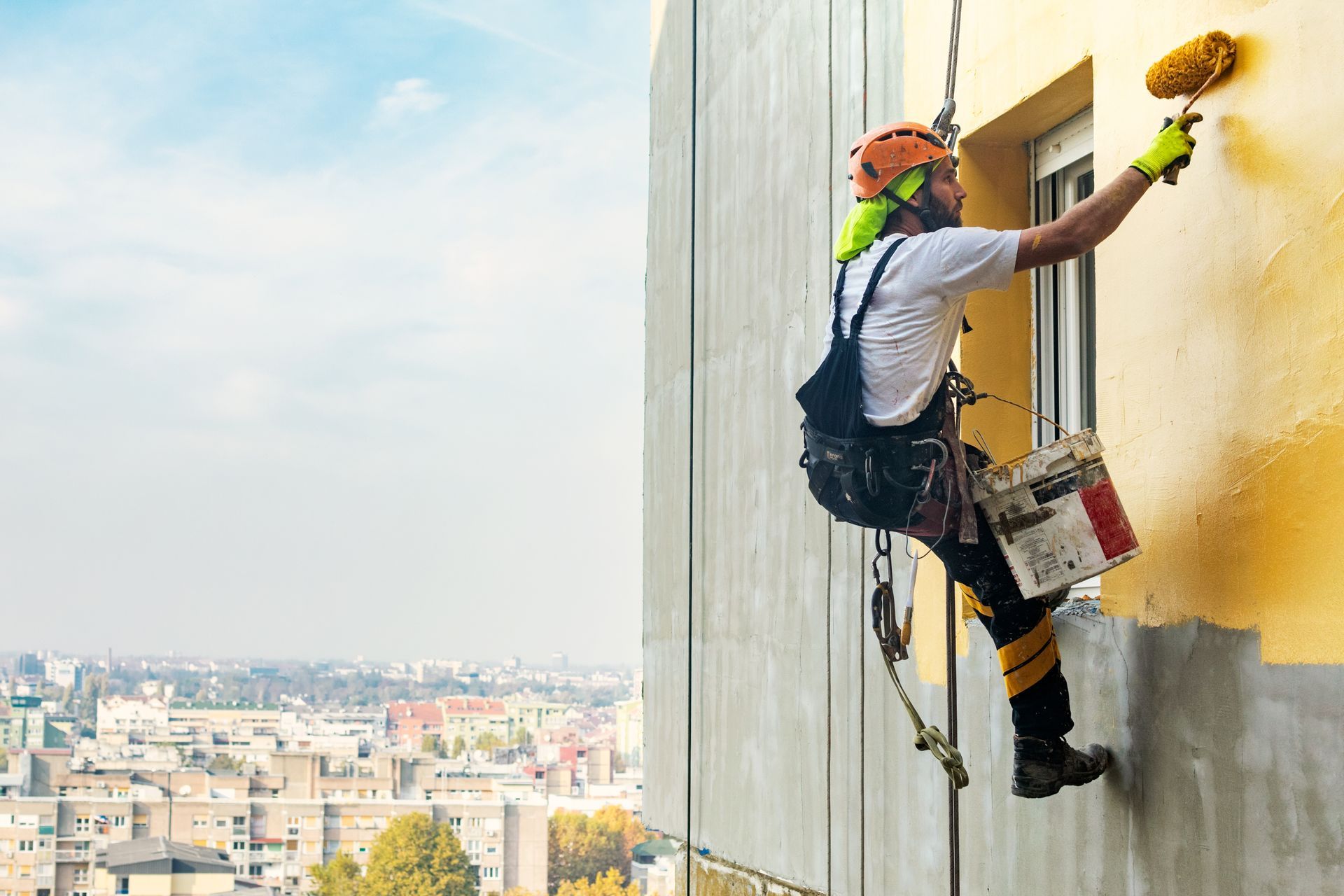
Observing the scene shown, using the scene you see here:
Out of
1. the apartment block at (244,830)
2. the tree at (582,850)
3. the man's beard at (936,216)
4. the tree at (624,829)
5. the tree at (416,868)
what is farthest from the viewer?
the tree at (624,829)

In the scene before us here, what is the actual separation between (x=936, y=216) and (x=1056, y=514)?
83 centimetres

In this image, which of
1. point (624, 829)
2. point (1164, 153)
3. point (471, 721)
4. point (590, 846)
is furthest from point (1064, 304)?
point (471, 721)

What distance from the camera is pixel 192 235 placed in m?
144

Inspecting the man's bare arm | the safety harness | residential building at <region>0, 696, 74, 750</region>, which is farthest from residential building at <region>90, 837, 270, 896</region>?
the man's bare arm

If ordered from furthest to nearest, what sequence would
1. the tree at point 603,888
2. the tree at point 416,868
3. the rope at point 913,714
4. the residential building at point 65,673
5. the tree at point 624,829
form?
the residential building at point 65,673, the tree at point 624,829, the tree at point 603,888, the tree at point 416,868, the rope at point 913,714

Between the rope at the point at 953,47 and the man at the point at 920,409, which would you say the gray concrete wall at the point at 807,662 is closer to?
the man at the point at 920,409

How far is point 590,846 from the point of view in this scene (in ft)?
293

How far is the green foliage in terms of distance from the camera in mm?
87625

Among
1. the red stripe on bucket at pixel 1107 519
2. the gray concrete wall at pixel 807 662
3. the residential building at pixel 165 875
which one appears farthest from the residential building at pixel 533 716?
the red stripe on bucket at pixel 1107 519

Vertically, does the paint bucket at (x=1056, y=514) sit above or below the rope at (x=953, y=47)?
below

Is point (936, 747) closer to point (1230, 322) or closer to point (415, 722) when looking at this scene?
point (1230, 322)

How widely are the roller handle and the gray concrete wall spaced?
100 cm

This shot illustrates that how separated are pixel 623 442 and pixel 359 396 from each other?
90.3ft

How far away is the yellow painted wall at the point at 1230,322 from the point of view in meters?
2.70
